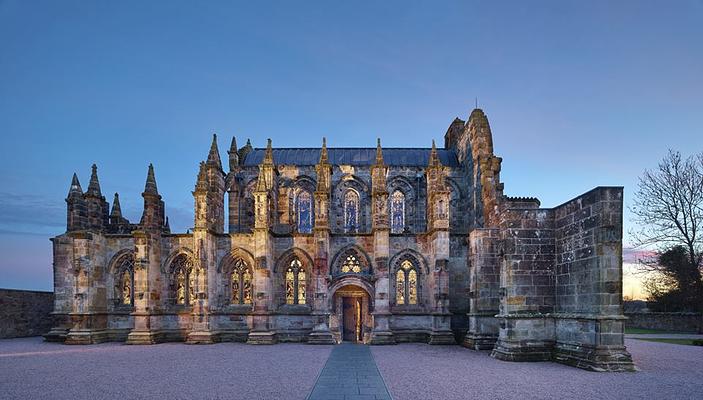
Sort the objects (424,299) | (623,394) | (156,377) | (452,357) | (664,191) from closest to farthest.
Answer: (623,394)
(156,377)
(452,357)
(424,299)
(664,191)

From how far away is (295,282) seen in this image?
25.8m

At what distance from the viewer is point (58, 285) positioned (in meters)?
26.0

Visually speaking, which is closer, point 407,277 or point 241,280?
point 407,277

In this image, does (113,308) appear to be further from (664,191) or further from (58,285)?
(664,191)

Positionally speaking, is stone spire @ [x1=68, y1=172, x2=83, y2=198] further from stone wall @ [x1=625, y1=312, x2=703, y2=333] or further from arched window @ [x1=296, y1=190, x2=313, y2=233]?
stone wall @ [x1=625, y1=312, x2=703, y2=333]

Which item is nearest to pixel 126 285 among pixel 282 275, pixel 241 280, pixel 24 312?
pixel 241 280

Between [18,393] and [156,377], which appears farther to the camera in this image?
[156,377]

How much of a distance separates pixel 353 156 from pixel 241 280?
46.3 ft

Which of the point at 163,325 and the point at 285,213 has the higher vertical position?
the point at 285,213

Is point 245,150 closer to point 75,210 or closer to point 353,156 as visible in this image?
point 353,156

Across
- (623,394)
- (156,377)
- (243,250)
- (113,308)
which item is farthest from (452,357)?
(113,308)

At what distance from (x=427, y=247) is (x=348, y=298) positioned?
5.48 metres

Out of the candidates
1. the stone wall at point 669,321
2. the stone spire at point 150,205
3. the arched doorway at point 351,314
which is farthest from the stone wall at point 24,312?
the stone wall at point 669,321

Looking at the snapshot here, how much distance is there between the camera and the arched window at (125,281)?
87.0ft
